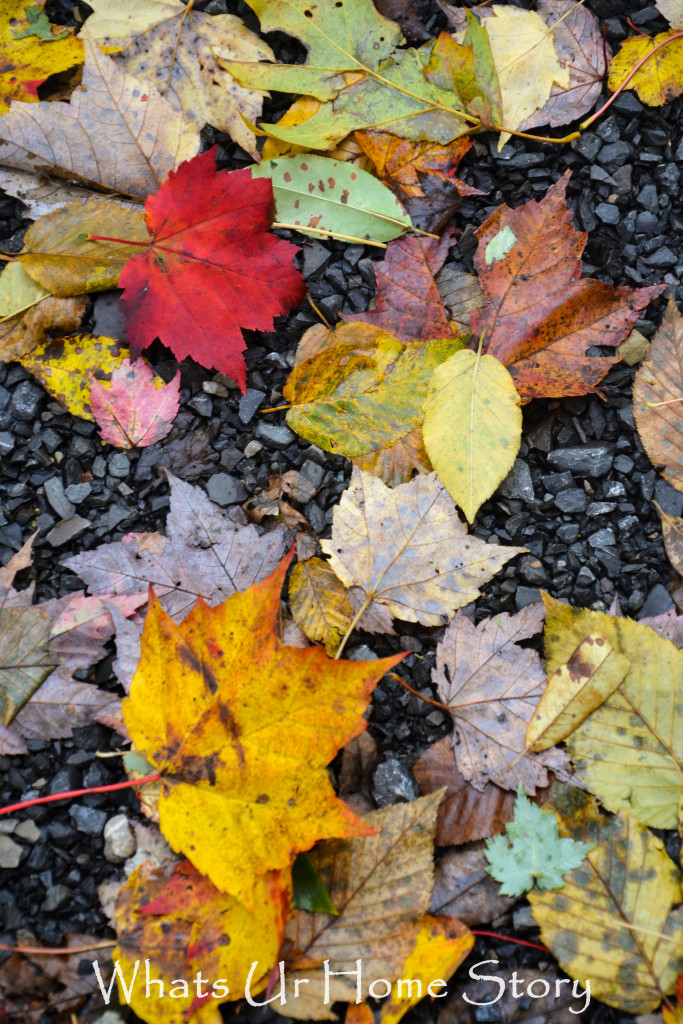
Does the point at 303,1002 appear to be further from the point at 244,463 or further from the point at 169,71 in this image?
the point at 169,71

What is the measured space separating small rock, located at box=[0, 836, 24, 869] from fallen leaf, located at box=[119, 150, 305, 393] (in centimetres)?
104

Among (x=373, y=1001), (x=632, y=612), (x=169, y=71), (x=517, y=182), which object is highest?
(x=169, y=71)

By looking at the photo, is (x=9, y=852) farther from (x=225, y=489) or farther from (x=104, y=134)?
(x=104, y=134)

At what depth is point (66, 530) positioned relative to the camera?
1568mm

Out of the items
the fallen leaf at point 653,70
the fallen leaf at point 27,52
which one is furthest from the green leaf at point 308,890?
the fallen leaf at point 653,70

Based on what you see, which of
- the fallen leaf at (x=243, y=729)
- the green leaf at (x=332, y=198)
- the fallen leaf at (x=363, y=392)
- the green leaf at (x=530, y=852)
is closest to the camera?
the fallen leaf at (x=243, y=729)

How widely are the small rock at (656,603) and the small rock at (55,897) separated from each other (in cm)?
132

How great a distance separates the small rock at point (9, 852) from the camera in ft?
4.44

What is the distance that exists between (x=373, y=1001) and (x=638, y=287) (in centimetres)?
163

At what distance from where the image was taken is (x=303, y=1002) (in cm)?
126

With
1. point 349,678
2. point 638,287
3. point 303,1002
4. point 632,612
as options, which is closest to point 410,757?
point 349,678

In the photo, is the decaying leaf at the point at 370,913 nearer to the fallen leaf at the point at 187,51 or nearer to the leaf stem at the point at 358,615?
the leaf stem at the point at 358,615

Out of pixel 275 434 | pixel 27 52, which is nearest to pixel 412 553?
pixel 275 434

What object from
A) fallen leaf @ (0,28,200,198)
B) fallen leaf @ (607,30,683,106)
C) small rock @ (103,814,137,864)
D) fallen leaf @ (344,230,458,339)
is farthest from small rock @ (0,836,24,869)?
fallen leaf @ (607,30,683,106)
